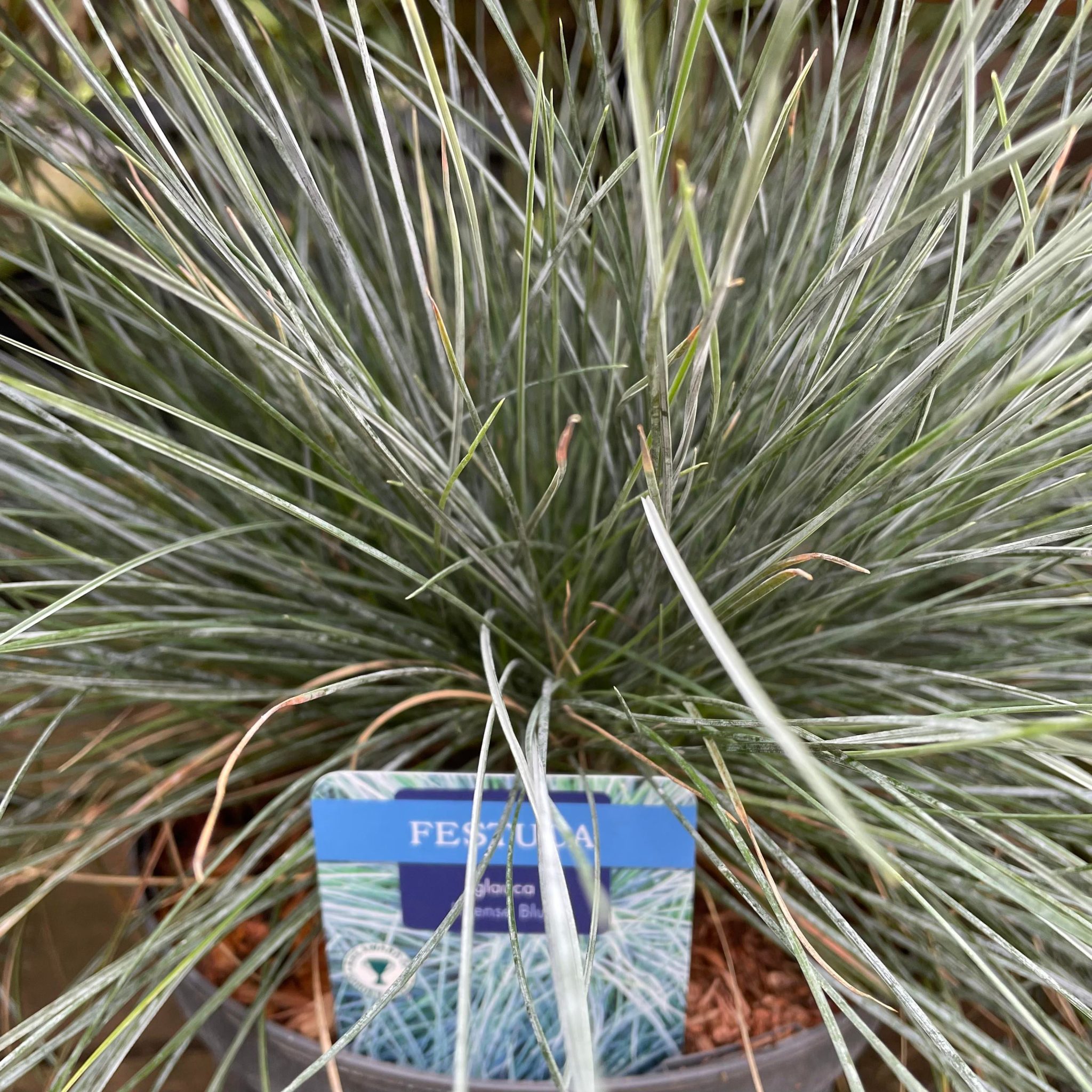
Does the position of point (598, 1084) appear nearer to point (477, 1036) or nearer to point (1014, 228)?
point (477, 1036)

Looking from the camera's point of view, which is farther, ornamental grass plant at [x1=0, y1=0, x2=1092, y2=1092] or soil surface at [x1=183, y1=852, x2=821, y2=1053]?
soil surface at [x1=183, y1=852, x2=821, y2=1053]

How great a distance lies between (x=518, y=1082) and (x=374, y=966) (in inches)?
2.9

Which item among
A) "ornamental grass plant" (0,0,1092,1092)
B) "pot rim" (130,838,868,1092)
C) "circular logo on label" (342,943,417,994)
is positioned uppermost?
"ornamental grass plant" (0,0,1092,1092)

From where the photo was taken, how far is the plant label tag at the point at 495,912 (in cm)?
33

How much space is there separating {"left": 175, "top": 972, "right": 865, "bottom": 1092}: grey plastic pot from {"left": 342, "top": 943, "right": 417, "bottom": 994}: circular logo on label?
0.09 feet

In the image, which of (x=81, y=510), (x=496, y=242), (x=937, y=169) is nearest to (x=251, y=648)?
(x=81, y=510)

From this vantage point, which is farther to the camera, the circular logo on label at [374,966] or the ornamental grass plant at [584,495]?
the circular logo on label at [374,966]

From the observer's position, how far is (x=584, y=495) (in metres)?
0.47

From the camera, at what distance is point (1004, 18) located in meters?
0.32

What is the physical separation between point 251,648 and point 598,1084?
307mm

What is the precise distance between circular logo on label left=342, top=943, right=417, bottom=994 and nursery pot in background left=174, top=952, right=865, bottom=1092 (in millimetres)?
26

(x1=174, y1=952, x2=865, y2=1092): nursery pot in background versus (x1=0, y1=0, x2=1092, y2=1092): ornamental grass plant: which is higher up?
(x1=0, y1=0, x2=1092, y2=1092): ornamental grass plant

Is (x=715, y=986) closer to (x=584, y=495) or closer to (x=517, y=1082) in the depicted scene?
(x=517, y=1082)

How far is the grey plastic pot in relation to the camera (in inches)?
13.5
